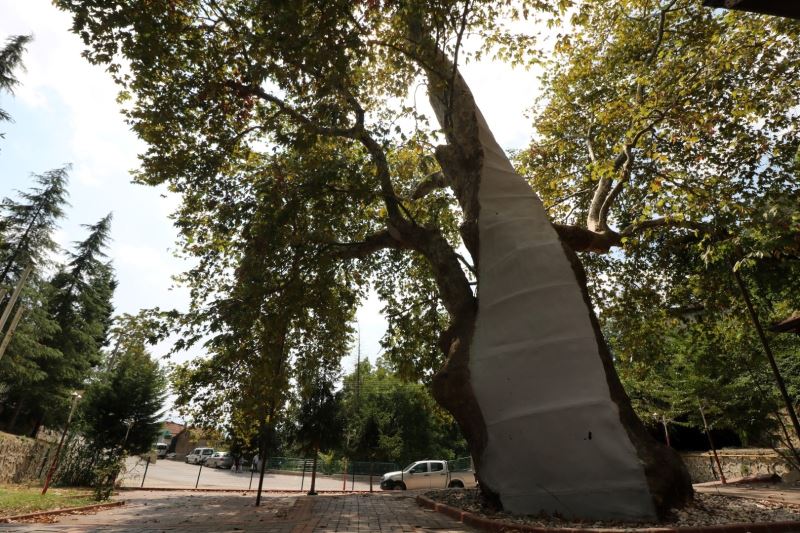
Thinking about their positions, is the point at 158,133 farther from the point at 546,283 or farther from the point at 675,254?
the point at 675,254

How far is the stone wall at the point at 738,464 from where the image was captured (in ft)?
50.2

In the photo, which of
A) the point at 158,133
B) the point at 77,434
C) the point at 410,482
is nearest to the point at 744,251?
the point at 158,133

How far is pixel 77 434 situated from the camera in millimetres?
19391

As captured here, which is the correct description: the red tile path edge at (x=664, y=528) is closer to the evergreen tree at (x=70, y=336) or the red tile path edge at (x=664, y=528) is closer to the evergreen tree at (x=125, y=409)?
the evergreen tree at (x=125, y=409)

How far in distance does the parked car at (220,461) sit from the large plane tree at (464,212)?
29225mm

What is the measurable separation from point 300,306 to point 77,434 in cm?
1749

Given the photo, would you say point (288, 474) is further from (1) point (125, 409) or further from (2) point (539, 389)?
(2) point (539, 389)

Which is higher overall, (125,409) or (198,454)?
(125,409)

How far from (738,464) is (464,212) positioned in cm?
1729

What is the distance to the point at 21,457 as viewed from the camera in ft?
55.1

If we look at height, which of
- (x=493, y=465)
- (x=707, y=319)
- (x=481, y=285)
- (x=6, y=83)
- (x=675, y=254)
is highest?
(x=6, y=83)

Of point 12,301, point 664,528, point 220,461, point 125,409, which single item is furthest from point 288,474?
point 664,528

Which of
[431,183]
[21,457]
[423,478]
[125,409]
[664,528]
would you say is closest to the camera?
[664,528]

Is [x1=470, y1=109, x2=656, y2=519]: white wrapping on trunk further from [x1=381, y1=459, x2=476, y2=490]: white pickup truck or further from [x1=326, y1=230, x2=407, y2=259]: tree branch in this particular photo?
[x1=381, y1=459, x2=476, y2=490]: white pickup truck
